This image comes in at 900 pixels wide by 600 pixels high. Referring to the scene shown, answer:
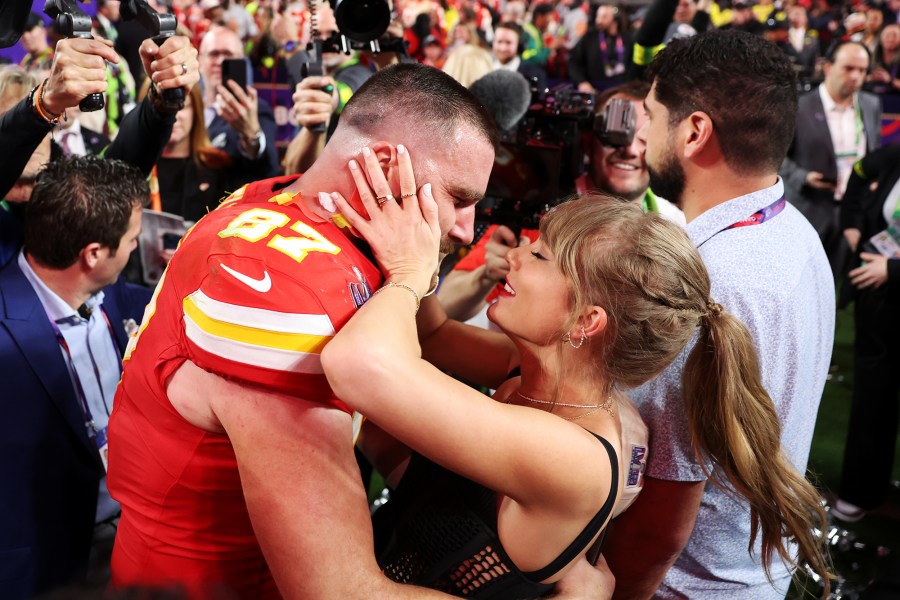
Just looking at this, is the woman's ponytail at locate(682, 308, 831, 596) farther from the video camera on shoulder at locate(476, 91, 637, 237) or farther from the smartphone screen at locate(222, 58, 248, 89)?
the smartphone screen at locate(222, 58, 248, 89)

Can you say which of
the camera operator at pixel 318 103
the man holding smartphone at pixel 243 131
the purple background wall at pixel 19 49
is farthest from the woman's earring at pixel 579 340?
the man holding smartphone at pixel 243 131

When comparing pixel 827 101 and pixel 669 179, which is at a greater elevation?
pixel 669 179

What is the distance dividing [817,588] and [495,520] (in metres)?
2.53

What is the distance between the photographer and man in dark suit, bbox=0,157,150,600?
7.08 feet

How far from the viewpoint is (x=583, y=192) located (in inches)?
120

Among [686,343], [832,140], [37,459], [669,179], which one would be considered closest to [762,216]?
[669,179]

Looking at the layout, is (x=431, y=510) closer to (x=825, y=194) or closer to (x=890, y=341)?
(x=890, y=341)

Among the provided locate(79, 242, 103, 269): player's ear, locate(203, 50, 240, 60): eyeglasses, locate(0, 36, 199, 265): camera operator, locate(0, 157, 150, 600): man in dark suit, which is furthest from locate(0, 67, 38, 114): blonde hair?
locate(203, 50, 240, 60): eyeglasses

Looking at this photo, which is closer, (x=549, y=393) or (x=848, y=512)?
(x=549, y=393)

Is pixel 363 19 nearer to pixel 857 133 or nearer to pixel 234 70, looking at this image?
pixel 234 70

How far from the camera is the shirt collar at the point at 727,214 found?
189 centimetres

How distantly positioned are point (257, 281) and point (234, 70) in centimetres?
246

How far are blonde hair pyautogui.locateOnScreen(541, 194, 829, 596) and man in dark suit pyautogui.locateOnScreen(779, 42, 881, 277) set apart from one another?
15.2ft

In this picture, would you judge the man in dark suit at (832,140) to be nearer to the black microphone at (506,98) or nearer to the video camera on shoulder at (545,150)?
the black microphone at (506,98)
